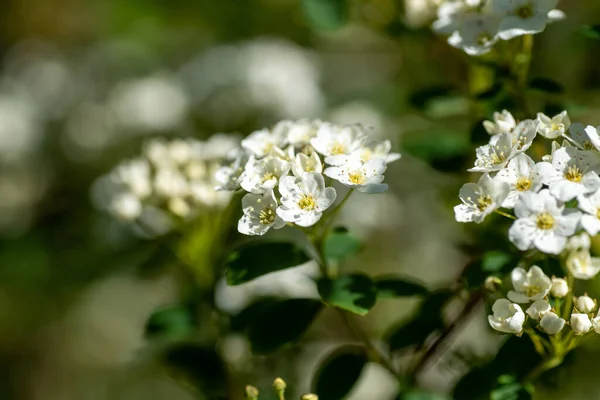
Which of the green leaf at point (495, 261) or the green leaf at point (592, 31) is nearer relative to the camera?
the green leaf at point (495, 261)

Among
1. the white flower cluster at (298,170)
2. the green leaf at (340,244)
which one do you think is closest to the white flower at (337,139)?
the white flower cluster at (298,170)

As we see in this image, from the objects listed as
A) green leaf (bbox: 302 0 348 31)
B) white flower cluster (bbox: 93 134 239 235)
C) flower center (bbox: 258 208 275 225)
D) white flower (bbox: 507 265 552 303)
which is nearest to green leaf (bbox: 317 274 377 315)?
flower center (bbox: 258 208 275 225)

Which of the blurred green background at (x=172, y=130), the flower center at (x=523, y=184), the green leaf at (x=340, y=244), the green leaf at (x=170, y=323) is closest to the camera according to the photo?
the flower center at (x=523, y=184)

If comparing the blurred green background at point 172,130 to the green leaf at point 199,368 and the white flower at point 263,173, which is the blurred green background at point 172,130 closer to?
the green leaf at point 199,368

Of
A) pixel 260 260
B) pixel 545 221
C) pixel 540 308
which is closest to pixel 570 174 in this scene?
pixel 545 221

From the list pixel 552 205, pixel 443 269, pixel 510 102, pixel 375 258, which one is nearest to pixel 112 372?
Result: pixel 375 258

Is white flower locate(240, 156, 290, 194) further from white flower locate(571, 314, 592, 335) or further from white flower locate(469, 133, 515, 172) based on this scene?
white flower locate(571, 314, 592, 335)
